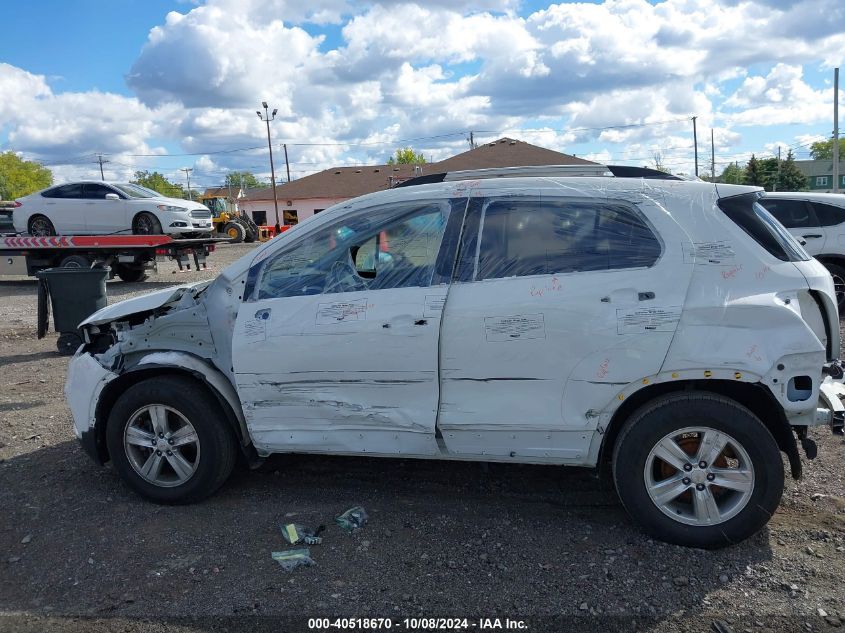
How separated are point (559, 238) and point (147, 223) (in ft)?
48.5

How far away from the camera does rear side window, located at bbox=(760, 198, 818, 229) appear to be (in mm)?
9688

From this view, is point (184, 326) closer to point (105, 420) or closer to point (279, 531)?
point (105, 420)

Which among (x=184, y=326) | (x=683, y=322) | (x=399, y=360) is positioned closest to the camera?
(x=683, y=322)

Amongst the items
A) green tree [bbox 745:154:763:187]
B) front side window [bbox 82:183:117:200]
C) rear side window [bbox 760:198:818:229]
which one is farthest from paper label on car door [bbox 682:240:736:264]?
green tree [bbox 745:154:763:187]

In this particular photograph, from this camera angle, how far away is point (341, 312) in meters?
3.69

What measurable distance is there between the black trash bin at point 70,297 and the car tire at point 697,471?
7.54 m

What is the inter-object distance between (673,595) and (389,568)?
1352mm

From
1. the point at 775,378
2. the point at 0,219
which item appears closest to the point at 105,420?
the point at 775,378

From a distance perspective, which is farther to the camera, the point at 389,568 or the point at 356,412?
the point at 356,412

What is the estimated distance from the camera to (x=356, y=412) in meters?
3.74

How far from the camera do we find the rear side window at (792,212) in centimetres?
969

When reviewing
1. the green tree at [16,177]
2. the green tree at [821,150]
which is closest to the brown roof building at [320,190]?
the green tree at [16,177]

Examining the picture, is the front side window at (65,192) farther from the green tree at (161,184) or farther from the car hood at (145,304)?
the green tree at (161,184)

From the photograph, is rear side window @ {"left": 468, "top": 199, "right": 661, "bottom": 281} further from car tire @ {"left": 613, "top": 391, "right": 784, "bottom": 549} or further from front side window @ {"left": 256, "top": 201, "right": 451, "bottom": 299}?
car tire @ {"left": 613, "top": 391, "right": 784, "bottom": 549}
